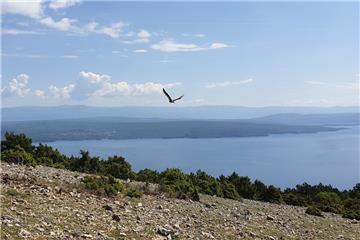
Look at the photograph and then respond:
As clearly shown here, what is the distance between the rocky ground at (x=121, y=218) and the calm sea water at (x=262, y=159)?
85.1 m

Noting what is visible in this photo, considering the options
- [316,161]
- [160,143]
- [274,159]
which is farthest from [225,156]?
[160,143]

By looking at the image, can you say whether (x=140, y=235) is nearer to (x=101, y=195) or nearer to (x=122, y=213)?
(x=122, y=213)

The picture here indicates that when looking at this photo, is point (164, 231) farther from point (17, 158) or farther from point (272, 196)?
point (272, 196)

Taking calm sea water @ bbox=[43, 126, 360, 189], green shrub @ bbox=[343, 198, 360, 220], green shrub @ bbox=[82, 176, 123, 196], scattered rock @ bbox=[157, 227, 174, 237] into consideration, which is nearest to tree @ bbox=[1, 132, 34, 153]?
green shrub @ bbox=[82, 176, 123, 196]

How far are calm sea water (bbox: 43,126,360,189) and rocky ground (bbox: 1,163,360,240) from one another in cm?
8511

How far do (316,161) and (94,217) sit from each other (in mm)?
142410

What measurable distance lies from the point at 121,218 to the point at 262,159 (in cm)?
14573

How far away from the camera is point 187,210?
15648 millimetres

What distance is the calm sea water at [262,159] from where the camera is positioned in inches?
4533

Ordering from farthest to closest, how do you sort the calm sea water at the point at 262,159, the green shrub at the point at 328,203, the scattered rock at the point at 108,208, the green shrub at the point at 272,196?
the calm sea water at the point at 262,159
the green shrub at the point at 272,196
the green shrub at the point at 328,203
the scattered rock at the point at 108,208

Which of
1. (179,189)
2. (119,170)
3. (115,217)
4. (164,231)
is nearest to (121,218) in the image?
(115,217)

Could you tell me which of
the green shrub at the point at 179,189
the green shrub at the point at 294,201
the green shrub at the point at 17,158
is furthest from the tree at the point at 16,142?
the green shrub at the point at 294,201

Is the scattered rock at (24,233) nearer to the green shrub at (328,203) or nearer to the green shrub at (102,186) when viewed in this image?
the green shrub at (102,186)

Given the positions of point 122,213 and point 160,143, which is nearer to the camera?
point 122,213
